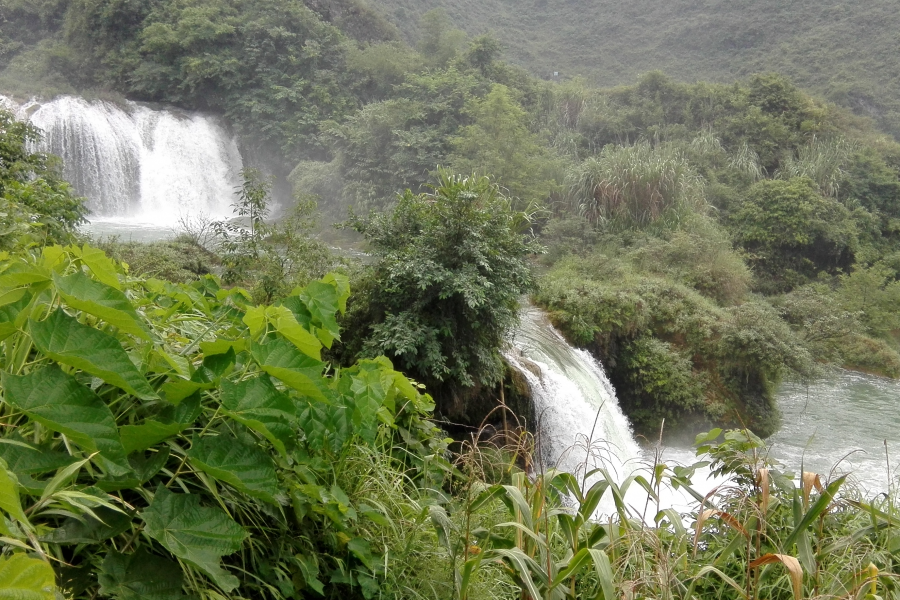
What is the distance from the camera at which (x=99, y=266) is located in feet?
4.18

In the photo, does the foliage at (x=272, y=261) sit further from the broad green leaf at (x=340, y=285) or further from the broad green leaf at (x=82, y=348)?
the broad green leaf at (x=82, y=348)

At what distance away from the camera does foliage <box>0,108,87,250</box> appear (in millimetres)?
3433

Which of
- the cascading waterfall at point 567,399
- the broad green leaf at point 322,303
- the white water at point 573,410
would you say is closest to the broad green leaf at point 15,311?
the broad green leaf at point 322,303

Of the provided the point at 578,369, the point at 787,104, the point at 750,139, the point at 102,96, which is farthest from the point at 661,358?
the point at 102,96

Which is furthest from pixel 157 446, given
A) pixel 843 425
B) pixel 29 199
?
pixel 843 425

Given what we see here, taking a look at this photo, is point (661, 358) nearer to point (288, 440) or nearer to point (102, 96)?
point (288, 440)

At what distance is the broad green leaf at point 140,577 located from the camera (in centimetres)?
103

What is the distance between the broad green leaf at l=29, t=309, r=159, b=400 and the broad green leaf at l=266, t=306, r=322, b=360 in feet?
1.09

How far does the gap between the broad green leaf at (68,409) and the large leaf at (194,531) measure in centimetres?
14

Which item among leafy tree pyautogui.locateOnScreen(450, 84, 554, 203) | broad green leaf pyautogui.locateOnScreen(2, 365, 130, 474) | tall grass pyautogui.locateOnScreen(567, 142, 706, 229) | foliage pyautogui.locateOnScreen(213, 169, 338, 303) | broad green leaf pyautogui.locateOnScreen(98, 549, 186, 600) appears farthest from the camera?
leafy tree pyautogui.locateOnScreen(450, 84, 554, 203)

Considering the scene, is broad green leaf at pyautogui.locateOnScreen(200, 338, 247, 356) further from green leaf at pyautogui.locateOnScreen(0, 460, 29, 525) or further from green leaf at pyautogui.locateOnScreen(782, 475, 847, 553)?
green leaf at pyautogui.locateOnScreen(782, 475, 847, 553)

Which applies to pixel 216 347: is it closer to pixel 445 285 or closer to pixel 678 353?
pixel 445 285

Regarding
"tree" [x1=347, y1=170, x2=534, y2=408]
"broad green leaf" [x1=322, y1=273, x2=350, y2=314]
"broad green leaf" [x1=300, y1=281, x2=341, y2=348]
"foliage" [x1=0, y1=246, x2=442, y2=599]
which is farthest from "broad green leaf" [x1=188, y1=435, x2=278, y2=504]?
"tree" [x1=347, y1=170, x2=534, y2=408]

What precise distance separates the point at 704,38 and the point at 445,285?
135 ft
